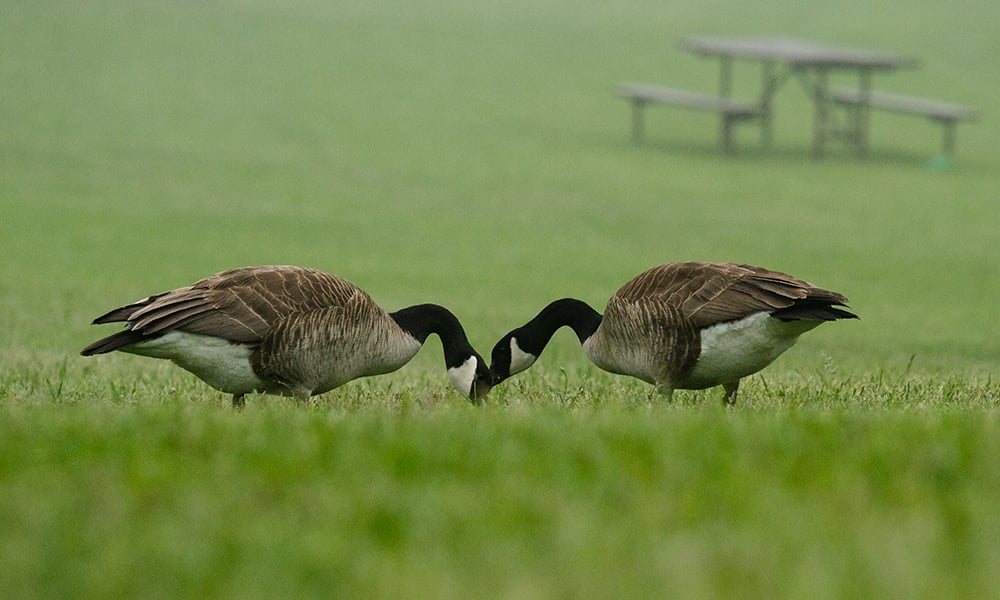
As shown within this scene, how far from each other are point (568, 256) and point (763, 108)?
12.5m

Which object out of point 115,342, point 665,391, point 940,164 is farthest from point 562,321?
point 940,164

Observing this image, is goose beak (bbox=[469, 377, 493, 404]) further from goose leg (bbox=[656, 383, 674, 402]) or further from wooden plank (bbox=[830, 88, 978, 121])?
wooden plank (bbox=[830, 88, 978, 121])

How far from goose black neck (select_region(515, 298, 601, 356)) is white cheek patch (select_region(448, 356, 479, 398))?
537 millimetres

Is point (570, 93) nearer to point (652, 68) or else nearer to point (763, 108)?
point (652, 68)

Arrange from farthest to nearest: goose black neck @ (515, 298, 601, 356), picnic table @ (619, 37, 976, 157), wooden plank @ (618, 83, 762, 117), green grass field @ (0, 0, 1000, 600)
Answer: wooden plank @ (618, 83, 762, 117)
picnic table @ (619, 37, 976, 157)
goose black neck @ (515, 298, 601, 356)
green grass field @ (0, 0, 1000, 600)

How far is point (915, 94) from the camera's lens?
37250 mm

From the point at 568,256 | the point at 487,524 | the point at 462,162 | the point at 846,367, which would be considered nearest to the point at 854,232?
the point at 568,256

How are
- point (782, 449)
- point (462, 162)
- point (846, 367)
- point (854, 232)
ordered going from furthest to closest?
point (462, 162) → point (854, 232) → point (846, 367) → point (782, 449)

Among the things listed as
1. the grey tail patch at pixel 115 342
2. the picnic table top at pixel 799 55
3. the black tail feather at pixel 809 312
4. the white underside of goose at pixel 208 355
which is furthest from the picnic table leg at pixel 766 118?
the grey tail patch at pixel 115 342

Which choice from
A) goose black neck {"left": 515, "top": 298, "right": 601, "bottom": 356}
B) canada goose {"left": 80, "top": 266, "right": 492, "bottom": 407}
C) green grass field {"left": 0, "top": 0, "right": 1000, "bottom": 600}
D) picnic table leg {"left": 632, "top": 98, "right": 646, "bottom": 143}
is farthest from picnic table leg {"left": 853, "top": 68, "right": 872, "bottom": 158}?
canada goose {"left": 80, "top": 266, "right": 492, "bottom": 407}

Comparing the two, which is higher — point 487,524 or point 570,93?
point 487,524

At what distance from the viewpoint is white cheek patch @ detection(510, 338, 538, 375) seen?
875cm

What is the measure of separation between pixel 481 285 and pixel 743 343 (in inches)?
435

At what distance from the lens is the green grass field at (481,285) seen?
377 centimetres
